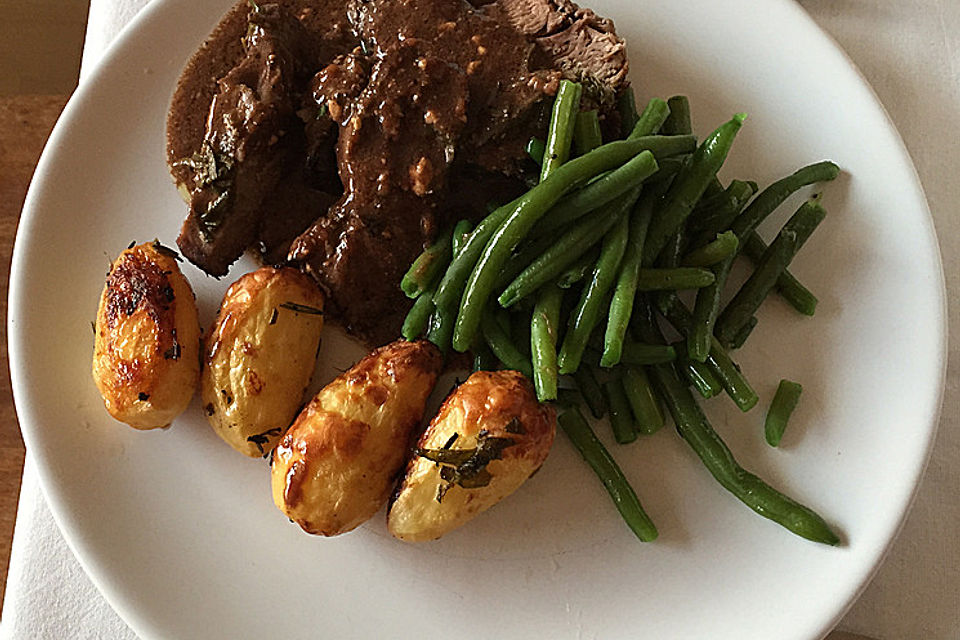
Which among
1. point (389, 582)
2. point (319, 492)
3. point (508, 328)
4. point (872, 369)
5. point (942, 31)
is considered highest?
point (942, 31)

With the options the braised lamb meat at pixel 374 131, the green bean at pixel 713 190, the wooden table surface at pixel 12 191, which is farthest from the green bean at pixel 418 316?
the wooden table surface at pixel 12 191

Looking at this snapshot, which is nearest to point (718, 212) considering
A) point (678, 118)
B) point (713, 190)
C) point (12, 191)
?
point (713, 190)

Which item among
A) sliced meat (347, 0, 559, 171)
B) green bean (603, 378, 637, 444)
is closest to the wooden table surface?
sliced meat (347, 0, 559, 171)

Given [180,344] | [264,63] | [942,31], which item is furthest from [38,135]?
[942,31]

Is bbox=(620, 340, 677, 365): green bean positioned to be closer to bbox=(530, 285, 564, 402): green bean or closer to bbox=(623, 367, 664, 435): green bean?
bbox=(623, 367, 664, 435): green bean

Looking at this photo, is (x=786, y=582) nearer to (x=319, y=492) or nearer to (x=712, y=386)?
(x=712, y=386)

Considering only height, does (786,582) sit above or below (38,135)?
above

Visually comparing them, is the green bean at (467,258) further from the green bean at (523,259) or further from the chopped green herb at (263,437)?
the chopped green herb at (263,437)
